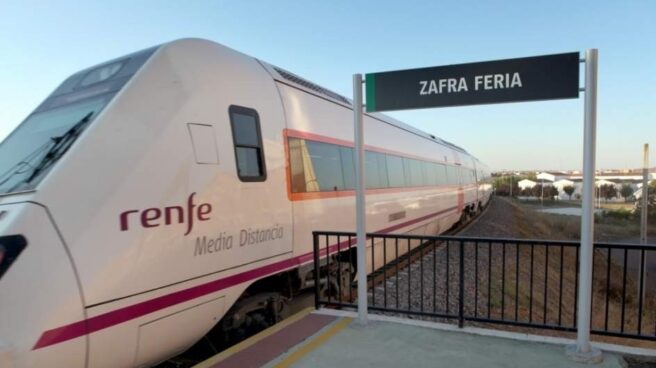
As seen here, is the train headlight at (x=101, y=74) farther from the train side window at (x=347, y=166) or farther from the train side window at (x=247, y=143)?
the train side window at (x=347, y=166)

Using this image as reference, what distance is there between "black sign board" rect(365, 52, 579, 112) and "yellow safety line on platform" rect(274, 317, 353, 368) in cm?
224

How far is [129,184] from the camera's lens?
3.30m

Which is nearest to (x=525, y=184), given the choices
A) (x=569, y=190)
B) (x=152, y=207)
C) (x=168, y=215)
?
(x=569, y=190)

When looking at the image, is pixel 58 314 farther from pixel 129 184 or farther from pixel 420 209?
pixel 420 209

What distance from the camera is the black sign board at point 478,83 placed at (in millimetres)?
3656

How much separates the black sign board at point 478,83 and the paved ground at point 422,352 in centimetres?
215

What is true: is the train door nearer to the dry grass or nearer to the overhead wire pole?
the overhead wire pole

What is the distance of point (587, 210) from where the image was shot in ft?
11.8

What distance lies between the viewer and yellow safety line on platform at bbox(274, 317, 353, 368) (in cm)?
370

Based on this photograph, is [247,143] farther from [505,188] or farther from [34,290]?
[505,188]

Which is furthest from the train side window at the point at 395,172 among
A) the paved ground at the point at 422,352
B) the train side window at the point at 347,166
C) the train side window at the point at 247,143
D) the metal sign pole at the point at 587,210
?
the metal sign pole at the point at 587,210

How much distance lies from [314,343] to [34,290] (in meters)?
2.32

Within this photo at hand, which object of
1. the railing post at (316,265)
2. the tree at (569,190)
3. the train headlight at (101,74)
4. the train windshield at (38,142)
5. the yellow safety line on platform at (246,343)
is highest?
the train headlight at (101,74)

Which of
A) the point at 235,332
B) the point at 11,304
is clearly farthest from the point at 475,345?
the point at 11,304
